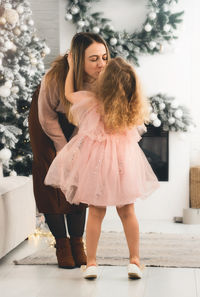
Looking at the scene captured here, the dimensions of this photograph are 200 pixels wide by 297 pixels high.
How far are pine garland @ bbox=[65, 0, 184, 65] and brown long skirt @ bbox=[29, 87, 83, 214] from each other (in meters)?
1.82

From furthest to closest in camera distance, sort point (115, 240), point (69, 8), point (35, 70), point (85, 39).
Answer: point (69, 8) → point (35, 70) → point (115, 240) → point (85, 39)

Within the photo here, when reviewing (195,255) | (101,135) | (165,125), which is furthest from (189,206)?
(101,135)

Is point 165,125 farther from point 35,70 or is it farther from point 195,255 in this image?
point 195,255

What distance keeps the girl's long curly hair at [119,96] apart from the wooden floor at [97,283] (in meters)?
0.77

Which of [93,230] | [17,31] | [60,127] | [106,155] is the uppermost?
[17,31]

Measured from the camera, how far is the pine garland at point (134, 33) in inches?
187

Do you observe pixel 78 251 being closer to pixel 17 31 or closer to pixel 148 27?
pixel 17 31

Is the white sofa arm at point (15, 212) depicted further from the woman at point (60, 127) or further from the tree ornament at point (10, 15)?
the tree ornament at point (10, 15)

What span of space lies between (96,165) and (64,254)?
0.64 m

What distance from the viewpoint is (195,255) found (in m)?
3.29

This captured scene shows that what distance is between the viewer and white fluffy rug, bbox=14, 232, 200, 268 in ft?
10.3

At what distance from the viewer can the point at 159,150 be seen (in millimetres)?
5016

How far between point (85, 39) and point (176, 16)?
2.13 m

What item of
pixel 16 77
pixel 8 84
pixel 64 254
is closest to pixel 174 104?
pixel 16 77
